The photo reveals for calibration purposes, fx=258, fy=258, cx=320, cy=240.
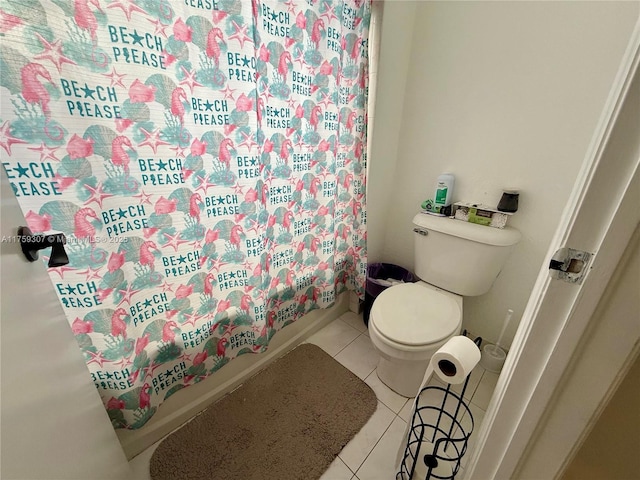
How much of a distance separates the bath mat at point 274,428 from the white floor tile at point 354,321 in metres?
0.35

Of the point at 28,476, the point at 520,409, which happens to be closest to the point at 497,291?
the point at 520,409

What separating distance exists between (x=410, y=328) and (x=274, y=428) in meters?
0.75

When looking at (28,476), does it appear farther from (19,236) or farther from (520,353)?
(520,353)

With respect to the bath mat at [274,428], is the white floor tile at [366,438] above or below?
below

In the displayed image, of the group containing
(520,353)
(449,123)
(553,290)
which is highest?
(449,123)

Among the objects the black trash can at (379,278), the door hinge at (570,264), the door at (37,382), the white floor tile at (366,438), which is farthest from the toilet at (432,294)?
the door at (37,382)

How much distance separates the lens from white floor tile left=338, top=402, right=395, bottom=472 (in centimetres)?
106

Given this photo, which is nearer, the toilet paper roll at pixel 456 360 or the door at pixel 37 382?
the door at pixel 37 382

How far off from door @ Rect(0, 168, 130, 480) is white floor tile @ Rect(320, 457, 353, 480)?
A: 0.76 m

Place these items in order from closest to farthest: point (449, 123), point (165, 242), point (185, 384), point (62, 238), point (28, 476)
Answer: point (28, 476) → point (62, 238) → point (165, 242) → point (185, 384) → point (449, 123)

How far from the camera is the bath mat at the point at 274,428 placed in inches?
39.6

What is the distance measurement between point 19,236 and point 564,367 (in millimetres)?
992

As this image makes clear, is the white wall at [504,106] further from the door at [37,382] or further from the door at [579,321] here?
the door at [37,382]

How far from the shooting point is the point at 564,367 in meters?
0.42
